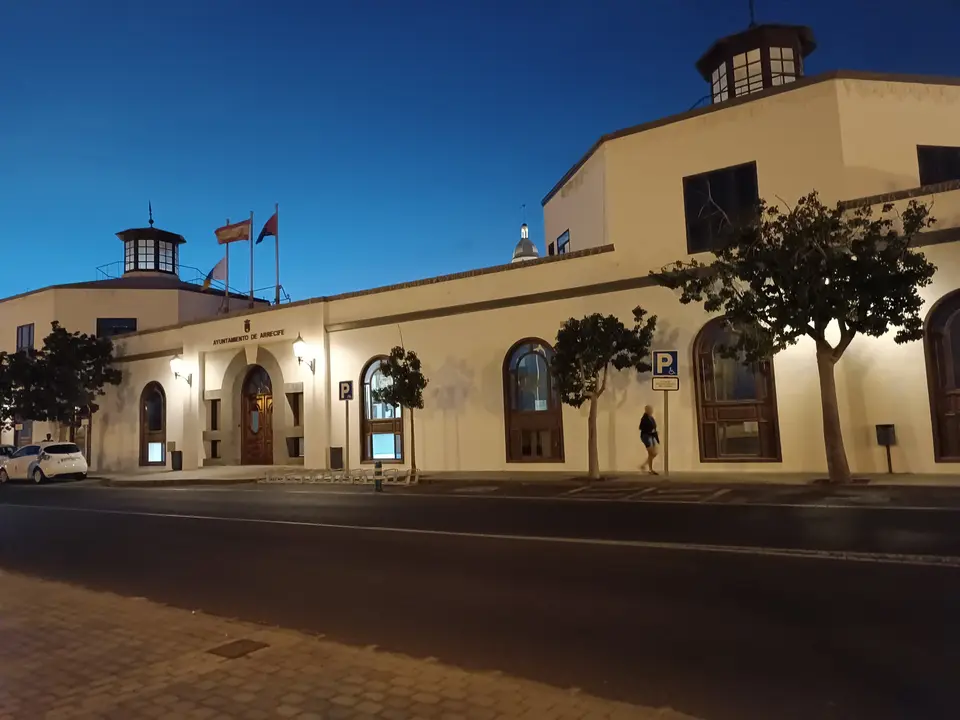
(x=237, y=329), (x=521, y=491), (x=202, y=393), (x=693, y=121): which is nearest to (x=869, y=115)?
(x=693, y=121)

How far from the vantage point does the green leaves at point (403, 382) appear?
20.6m

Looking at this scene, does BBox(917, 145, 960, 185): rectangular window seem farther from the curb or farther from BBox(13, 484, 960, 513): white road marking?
the curb

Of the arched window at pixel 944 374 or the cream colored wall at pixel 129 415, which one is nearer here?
the arched window at pixel 944 374

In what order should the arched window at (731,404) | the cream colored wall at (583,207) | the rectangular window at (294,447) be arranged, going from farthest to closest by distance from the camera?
1. the rectangular window at (294,447)
2. the cream colored wall at (583,207)
3. the arched window at (731,404)

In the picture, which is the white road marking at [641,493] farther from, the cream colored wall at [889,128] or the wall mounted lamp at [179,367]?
the wall mounted lamp at [179,367]

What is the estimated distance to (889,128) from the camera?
18703mm

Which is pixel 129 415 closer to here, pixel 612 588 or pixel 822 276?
pixel 822 276

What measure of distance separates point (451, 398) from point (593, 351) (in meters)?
6.26

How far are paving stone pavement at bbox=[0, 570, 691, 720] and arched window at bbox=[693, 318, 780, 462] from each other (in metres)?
14.6

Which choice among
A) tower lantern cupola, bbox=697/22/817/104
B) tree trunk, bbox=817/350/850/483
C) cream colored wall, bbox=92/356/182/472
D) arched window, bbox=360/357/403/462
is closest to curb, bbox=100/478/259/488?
arched window, bbox=360/357/403/462

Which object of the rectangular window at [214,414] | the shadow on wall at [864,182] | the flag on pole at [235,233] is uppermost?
the flag on pole at [235,233]

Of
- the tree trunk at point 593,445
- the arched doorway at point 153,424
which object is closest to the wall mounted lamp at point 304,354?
the arched doorway at point 153,424

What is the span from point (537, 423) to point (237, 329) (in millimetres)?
13512

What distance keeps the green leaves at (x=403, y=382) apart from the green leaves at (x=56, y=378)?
16.7m
